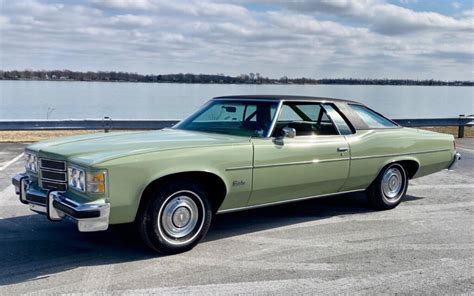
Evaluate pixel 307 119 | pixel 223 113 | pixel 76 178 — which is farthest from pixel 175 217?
pixel 307 119

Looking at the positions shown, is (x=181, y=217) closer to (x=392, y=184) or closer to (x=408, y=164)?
(x=392, y=184)

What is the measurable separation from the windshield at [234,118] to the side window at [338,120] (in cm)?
87

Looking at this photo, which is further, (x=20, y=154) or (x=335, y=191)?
(x=20, y=154)

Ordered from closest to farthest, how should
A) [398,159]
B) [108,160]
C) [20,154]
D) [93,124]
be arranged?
[108,160] < [398,159] < [20,154] < [93,124]

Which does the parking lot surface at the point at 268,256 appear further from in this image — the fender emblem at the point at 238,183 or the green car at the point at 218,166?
the fender emblem at the point at 238,183

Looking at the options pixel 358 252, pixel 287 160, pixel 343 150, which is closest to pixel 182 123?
pixel 287 160

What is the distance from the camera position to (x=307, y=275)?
426 centimetres

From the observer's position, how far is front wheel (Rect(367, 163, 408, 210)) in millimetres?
6492

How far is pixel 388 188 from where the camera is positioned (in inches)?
262

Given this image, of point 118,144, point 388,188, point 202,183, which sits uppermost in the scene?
point 118,144

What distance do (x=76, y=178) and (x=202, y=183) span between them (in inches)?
48.4

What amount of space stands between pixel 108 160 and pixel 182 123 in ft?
6.91

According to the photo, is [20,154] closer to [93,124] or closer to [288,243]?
[93,124]

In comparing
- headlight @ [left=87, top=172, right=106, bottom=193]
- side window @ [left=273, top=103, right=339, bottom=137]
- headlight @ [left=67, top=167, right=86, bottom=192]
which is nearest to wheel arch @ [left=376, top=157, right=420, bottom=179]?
side window @ [left=273, top=103, right=339, bottom=137]
